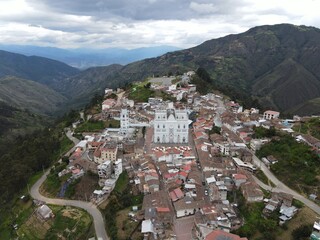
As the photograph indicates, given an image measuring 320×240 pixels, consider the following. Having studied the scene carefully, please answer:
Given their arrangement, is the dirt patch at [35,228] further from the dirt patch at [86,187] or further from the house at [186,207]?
the house at [186,207]

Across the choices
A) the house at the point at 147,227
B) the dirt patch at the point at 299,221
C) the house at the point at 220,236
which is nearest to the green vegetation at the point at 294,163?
the dirt patch at the point at 299,221

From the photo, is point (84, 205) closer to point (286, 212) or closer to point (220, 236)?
point (220, 236)

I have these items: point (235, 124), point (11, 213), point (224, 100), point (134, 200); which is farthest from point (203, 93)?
point (11, 213)

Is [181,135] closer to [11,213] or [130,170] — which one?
[130,170]

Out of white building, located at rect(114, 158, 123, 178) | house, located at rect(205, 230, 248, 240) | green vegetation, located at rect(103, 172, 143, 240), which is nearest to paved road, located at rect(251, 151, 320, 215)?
house, located at rect(205, 230, 248, 240)

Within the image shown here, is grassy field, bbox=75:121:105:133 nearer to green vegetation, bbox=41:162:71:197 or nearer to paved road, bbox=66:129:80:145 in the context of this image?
paved road, bbox=66:129:80:145

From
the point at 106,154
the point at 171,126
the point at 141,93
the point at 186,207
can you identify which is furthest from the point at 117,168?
the point at 141,93

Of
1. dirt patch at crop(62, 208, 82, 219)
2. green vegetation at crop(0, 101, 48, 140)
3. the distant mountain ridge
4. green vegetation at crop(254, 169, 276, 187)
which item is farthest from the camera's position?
the distant mountain ridge
